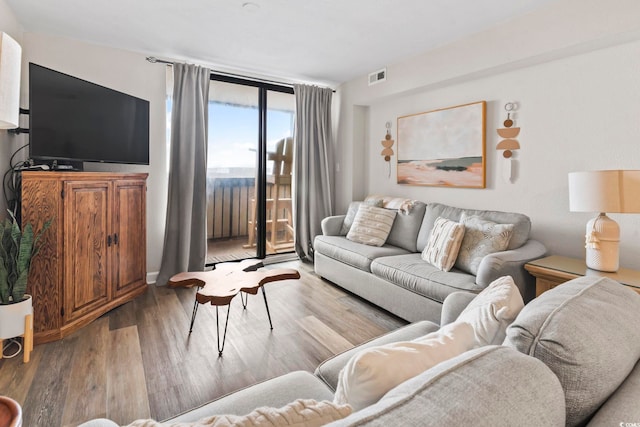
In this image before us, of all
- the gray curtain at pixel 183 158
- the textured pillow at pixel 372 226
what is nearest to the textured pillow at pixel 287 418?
the textured pillow at pixel 372 226

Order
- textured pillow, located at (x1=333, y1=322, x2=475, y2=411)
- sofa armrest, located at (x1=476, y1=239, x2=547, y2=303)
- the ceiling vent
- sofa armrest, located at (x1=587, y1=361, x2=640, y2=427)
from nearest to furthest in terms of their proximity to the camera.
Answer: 1. sofa armrest, located at (x1=587, y1=361, x2=640, y2=427)
2. textured pillow, located at (x1=333, y1=322, x2=475, y2=411)
3. sofa armrest, located at (x1=476, y1=239, x2=547, y2=303)
4. the ceiling vent

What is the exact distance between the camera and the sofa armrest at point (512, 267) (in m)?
2.27

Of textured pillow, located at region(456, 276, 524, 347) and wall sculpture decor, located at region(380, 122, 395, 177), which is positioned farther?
wall sculpture decor, located at region(380, 122, 395, 177)

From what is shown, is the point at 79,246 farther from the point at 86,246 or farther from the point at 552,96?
the point at 552,96

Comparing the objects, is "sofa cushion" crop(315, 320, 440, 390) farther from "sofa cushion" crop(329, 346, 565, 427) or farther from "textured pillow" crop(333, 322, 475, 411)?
"sofa cushion" crop(329, 346, 565, 427)

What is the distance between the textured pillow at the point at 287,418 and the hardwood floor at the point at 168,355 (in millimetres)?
1308

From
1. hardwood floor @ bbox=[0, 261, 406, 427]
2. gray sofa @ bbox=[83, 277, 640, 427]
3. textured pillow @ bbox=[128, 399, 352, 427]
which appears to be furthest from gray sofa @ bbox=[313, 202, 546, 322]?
textured pillow @ bbox=[128, 399, 352, 427]

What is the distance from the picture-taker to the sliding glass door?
13.7ft

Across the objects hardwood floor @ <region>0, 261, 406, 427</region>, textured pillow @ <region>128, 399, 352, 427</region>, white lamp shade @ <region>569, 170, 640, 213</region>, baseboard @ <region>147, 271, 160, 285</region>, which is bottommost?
hardwood floor @ <region>0, 261, 406, 427</region>

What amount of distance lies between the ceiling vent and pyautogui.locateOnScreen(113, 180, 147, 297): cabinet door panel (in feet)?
9.48

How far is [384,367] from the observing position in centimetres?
77

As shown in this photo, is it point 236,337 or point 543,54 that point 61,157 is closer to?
point 236,337

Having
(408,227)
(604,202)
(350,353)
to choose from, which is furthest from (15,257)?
(604,202)

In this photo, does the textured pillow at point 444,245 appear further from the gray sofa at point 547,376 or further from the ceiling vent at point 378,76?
the ceiling vent at point 378,76
